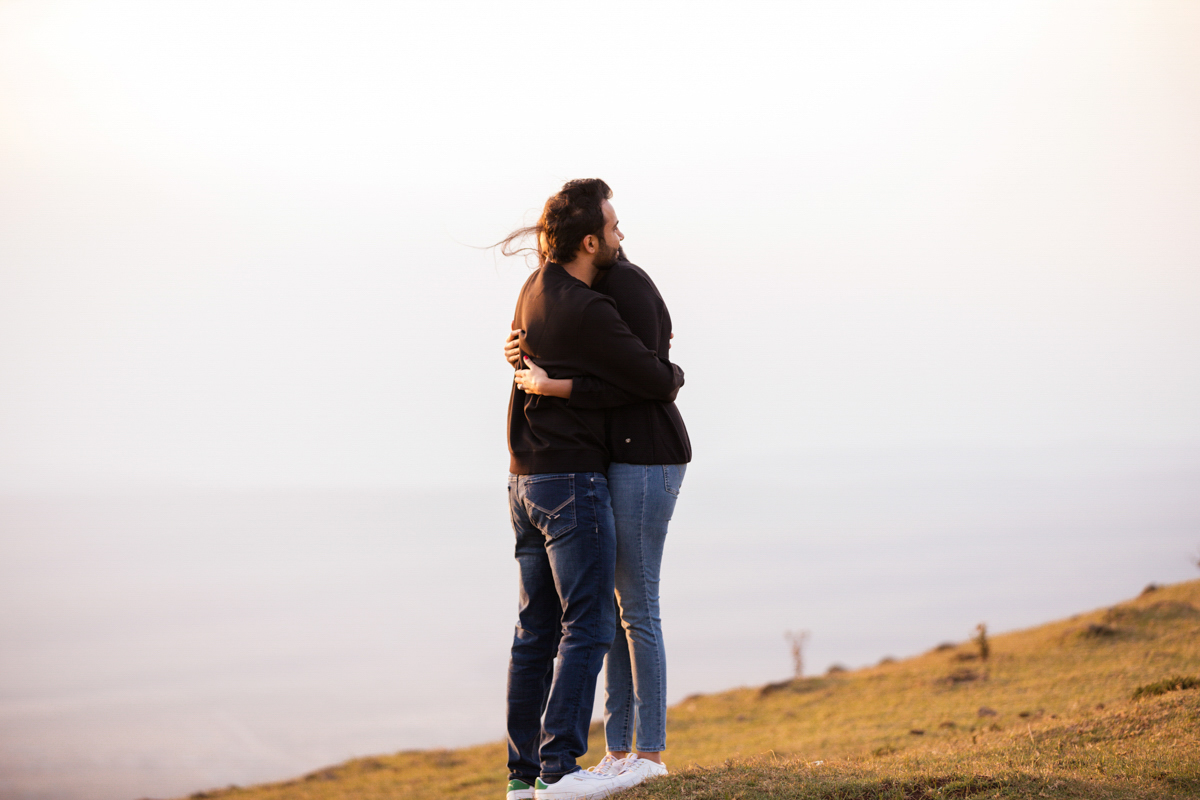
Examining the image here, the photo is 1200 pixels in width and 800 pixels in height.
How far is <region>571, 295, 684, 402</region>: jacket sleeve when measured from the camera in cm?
439

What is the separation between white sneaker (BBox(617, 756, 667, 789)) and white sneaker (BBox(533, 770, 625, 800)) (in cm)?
Result: 6

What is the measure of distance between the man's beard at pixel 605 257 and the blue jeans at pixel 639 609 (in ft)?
3.24

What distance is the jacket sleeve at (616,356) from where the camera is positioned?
4.39m

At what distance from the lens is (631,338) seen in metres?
4.42

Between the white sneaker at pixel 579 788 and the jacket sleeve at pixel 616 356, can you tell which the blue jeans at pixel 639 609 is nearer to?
the white sneaker at pixel 579 788

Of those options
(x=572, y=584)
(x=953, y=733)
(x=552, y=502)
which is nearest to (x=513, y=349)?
(x=552, y=502)

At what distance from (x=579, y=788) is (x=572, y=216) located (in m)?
2.70

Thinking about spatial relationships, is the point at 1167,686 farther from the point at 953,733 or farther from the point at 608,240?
the point at 608,240

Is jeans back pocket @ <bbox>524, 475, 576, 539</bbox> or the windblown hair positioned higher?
the windblown hair

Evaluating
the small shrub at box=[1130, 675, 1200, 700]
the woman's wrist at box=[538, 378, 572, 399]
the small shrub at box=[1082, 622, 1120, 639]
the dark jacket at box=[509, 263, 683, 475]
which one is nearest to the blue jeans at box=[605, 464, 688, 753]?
the dark jacket at box=[509, 263, 683, 475]

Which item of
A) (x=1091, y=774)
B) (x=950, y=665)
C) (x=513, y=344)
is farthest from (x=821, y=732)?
(x=513, y=344)

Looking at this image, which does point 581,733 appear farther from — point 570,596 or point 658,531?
point 658,531

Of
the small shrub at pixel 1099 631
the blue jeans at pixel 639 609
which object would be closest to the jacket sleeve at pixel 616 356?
the blue jeans at pixel 639 609

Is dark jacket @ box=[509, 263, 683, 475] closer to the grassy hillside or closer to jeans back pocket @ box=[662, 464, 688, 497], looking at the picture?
jeans back pocket @ box=[662, 464, 688, 497]
